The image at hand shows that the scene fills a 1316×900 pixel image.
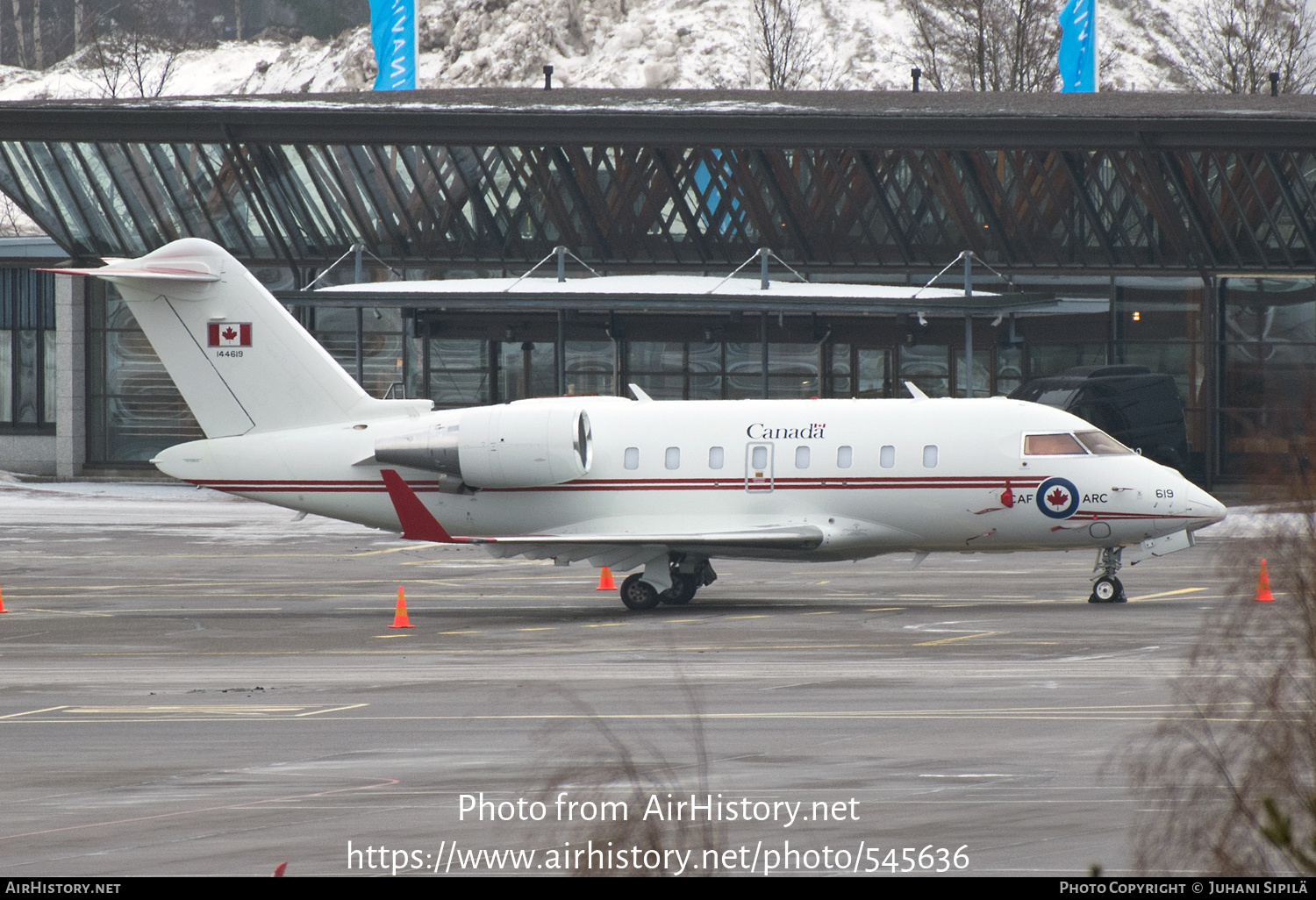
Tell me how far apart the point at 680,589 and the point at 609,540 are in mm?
2058

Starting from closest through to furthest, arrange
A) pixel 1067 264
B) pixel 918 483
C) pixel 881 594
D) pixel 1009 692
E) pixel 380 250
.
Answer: pixel 1009 692 < pixel 918 483 < pixel 881 594 < pixel 1067 264 < pixel 380 250

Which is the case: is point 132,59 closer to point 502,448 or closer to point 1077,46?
point 1077,46

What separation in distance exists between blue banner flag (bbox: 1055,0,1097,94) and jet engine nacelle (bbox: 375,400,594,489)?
39.1 metres

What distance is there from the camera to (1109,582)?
24.1m

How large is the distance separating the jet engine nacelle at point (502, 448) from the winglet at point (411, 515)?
140cm

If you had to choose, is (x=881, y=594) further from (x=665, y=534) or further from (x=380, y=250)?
(x=380, y=250)

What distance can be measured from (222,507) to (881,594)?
25227 mm

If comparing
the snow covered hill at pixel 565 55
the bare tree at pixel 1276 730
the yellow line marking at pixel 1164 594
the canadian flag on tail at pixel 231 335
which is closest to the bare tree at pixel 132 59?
the snow covered hill at pixel 565 55

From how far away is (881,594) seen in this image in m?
26.6

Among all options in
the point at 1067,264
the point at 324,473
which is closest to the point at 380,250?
the point at 1067,264

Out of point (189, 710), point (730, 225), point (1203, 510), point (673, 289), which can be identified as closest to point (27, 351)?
point (673, 289)

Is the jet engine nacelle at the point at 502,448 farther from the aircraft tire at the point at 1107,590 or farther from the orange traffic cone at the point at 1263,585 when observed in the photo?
the orange traffic cone at the point at 1263,585

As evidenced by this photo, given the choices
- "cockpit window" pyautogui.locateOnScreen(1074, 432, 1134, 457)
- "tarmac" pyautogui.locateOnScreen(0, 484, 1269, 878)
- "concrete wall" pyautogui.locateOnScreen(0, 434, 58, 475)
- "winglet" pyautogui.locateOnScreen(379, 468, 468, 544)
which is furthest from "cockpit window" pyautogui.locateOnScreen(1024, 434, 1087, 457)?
"concrete wall" pyautogui.locateOnScreen(0, 434, 58, 475)

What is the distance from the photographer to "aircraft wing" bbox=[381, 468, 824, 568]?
75.9 feet
